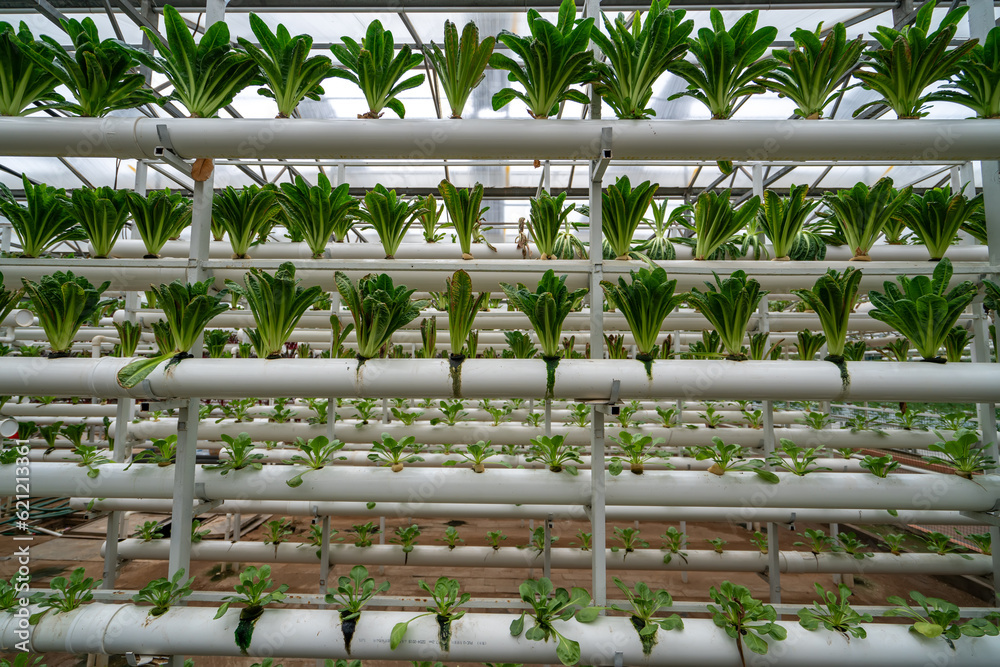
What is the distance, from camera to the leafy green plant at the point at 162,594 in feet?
5.27

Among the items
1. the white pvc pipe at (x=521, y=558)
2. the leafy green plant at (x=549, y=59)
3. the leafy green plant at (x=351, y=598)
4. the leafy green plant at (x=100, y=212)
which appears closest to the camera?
the leafy green plant at (x=351, y=598)

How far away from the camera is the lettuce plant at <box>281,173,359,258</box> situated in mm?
1963

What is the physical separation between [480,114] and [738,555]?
540 cm

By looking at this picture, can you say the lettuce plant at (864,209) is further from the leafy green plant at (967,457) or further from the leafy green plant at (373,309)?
the leafy green plant at (373,309)

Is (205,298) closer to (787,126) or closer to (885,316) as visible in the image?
(787,126)

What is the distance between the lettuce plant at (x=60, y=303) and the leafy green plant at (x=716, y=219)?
9.40 ft

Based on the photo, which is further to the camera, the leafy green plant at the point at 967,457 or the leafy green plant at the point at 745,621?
the leafy green plant at the point at 967,457

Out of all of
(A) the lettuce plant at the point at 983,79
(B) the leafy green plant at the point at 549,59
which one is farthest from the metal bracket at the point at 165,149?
(A) the lettuce plant at the point at 983,79

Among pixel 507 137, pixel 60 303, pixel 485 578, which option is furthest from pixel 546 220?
pixel 485 578

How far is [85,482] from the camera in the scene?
1790 millimetres

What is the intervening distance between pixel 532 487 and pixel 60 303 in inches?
88.0

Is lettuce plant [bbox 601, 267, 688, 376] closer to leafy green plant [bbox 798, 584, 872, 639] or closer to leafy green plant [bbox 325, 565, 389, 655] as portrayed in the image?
leafy green plant [bbox 798, 584, 872, 639]

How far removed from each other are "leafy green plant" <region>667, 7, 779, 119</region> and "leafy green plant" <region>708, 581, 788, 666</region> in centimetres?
203

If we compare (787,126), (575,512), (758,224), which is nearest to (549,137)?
(787,126)
